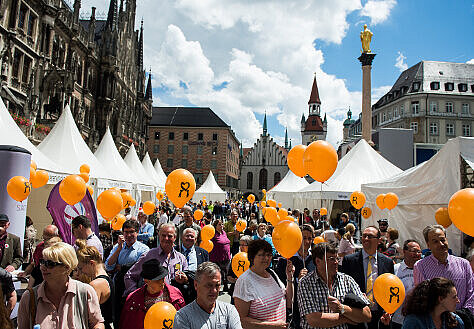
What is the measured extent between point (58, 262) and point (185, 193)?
3308 mm

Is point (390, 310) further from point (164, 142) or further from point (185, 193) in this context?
point (164, 142)

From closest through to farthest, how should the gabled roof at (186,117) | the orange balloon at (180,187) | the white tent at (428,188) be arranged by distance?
the orange balloon at (180,187) < the white tent at (428,188) < the gabled roof at (186,117)

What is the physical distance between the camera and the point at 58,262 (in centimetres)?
247

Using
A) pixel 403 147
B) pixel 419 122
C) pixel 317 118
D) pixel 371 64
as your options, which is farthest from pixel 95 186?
pixel 317 118

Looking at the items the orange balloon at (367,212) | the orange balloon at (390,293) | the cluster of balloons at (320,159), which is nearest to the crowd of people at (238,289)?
the orange balloon at (390,293)

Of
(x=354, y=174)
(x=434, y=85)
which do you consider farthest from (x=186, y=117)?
(x=354, y=174)

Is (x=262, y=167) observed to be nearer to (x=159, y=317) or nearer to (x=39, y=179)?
(x=39, y=179)

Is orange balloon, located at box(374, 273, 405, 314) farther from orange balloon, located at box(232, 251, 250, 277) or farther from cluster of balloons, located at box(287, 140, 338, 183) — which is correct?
orange balloon, located at box(232, 251, 250, 277)

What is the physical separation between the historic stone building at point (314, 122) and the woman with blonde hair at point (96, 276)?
86.4 meters

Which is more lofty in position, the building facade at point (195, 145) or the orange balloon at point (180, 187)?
the building facade at point (195, 145)

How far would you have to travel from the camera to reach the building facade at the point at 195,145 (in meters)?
61.3

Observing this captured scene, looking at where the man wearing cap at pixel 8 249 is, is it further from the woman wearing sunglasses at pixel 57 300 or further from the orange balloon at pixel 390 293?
the orange balloon at pixel 390 293

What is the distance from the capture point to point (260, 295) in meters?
3.04

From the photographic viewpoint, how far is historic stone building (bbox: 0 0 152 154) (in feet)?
63.4
